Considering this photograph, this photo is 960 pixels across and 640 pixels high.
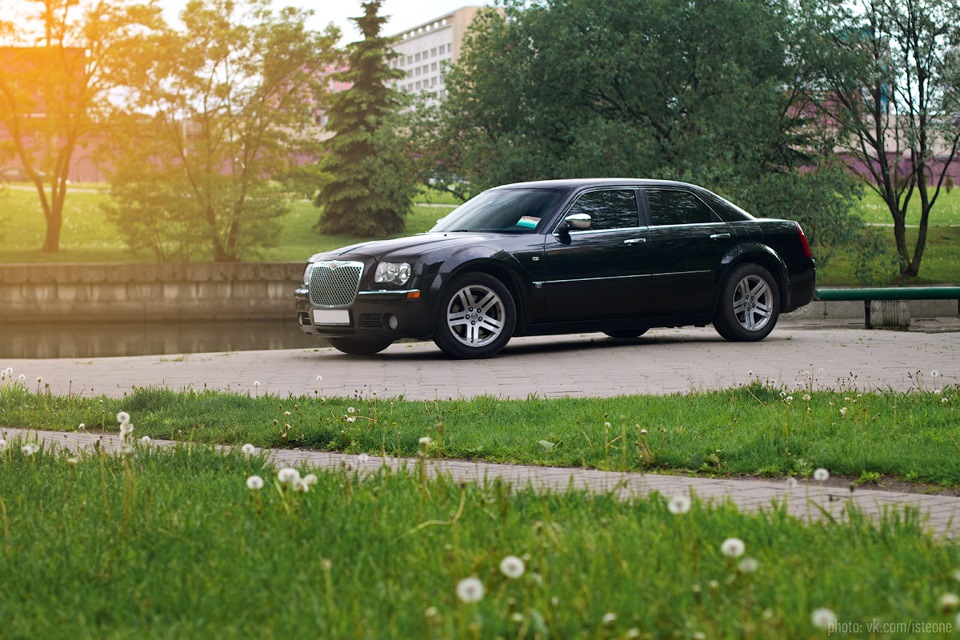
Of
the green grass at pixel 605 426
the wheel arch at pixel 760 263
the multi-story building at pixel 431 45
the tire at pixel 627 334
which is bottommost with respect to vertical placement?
the tire at pixel 627 334

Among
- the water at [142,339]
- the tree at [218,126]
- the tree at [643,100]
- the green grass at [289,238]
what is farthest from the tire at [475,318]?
the tree at [218,126]

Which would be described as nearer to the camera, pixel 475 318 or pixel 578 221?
pixel 475 318

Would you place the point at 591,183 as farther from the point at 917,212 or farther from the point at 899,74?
the point at 917,212

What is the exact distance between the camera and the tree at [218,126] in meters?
37.6

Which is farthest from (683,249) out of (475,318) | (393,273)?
(393,273)

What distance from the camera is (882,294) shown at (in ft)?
55.6

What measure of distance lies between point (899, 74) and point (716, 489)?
29346 mm

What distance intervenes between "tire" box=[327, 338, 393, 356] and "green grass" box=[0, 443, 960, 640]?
814 centimetres

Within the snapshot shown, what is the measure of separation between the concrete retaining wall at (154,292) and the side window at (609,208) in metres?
22.5

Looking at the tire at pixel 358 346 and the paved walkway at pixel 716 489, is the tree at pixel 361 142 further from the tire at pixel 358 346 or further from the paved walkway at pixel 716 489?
the paved walkway at pixel 716 489

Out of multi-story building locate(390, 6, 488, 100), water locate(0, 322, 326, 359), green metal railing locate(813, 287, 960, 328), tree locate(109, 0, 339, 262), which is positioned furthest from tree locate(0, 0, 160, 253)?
multi-story building locate(390, 6, 488, 100)

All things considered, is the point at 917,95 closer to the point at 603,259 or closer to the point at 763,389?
the point at 603,259

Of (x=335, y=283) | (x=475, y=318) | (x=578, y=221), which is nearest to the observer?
(x=475, y=318)

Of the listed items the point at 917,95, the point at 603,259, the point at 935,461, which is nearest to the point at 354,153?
the point at 917,95
